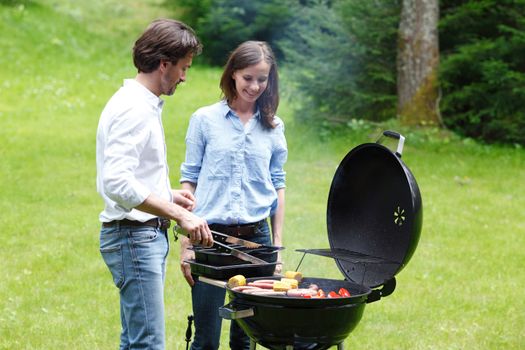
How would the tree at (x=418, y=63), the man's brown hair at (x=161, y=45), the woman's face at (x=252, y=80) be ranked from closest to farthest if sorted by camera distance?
1. the man's brown hair at (x=161, y=45)
2. the woman's face at (x=252, y=80)
3. the tree at (x=418, y=63)

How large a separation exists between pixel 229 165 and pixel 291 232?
165 inches

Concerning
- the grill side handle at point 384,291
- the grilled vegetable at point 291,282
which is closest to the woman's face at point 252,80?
the grilled vegetable at point 291,282

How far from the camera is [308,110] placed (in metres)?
12.8

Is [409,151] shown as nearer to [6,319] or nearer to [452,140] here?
[452,140]

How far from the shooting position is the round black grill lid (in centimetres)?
349

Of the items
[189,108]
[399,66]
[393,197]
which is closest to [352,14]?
[399,66]

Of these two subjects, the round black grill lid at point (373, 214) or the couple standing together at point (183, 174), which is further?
the round black grill lid at point (373, 214)

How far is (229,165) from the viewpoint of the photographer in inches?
156

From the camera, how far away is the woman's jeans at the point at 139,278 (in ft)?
10.9

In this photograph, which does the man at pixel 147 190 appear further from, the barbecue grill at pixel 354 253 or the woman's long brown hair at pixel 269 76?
the woman's long brown hair at pixel 269 76

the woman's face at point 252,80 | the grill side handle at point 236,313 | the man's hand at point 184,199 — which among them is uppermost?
the woman's face at point 252,80

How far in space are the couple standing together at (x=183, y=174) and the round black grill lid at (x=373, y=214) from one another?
1.21ft

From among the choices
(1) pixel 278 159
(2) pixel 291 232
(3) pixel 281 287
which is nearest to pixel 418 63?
(2) pixel 291 232

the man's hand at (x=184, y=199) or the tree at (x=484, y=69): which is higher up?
the tree at (x=484, y=69)
